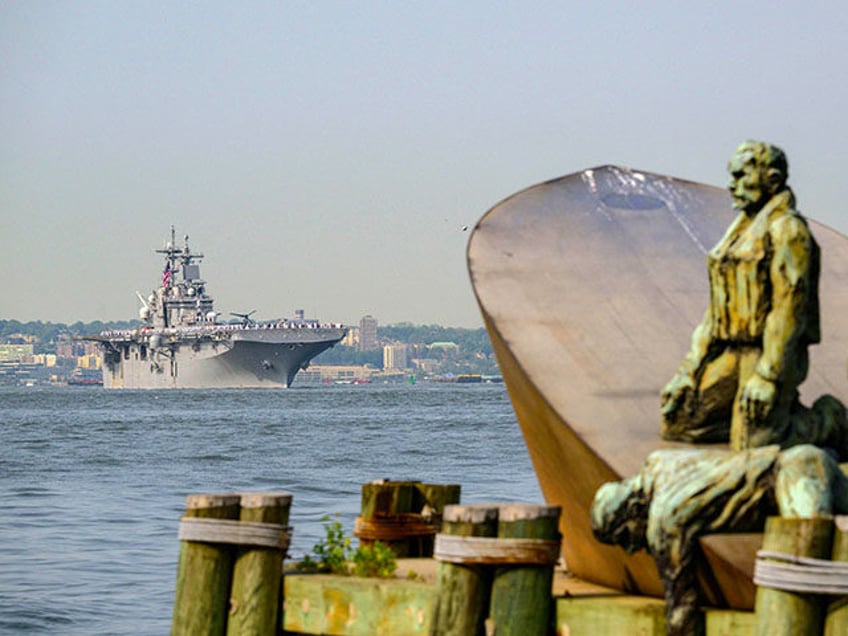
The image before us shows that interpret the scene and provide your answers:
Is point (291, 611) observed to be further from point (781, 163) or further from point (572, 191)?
point (572, 191)

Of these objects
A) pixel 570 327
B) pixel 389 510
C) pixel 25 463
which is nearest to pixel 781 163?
pixel 570 327

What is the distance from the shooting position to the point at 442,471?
32.1 m

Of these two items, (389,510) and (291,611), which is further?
(389,510)

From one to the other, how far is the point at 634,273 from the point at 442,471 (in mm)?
23614

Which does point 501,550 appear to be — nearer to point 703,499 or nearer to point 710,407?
point 703,499

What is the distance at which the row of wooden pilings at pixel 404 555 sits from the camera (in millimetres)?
6020

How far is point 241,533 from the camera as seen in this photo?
6660 mm

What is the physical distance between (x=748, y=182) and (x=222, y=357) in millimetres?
112365

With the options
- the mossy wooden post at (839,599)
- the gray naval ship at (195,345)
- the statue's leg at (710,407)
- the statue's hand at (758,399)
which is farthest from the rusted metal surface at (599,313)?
the gray naval ship at (195,345)

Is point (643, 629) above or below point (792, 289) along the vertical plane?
below

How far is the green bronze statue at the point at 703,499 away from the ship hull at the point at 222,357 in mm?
108763

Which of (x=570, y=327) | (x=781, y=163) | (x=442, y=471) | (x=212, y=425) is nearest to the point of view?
(x=781, y=163)

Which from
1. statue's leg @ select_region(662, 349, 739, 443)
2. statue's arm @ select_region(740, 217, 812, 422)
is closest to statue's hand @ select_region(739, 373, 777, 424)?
statue's arm @ select_region(740, 217, 812, 422)

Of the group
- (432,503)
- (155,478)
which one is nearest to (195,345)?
(155,478)
